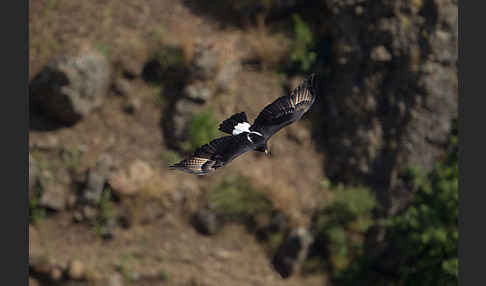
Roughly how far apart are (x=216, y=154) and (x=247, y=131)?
75cm

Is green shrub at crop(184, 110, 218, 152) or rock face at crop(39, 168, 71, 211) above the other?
green shrub at crop(184, 110, 218, 152)

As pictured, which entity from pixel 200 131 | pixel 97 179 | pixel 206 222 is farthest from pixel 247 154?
pixel 97 179

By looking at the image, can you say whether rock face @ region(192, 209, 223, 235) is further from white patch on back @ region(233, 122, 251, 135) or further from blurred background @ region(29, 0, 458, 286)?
white patch on back @ region(233, 122, 251, 135)

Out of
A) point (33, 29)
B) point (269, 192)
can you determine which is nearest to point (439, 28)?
point (269, 192)

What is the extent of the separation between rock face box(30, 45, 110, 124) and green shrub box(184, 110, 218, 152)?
1.82m

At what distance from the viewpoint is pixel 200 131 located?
10812 mm

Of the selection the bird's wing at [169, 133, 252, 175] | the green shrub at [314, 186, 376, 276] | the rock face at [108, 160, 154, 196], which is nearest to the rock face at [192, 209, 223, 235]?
the rock face at [108, 160, 154, 196]

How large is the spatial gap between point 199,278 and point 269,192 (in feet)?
6.75

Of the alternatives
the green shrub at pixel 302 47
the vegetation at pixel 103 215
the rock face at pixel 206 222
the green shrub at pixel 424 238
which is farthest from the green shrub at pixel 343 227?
the vegetation at pixel 103 215

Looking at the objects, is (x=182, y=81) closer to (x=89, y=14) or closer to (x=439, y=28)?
(x=89, y=14)

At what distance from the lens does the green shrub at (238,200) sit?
10781 millimetres

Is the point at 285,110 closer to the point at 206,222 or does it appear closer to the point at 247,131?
the point at 247,131

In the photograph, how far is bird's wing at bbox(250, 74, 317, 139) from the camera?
665 cm

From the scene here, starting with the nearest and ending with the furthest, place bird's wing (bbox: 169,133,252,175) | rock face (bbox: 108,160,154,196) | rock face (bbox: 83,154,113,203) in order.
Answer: bird's wing (bbox: 169,133,252,175) < rock face (bbox: 83,154,113,203) < rock face (bbox: 108,160,154,196)
